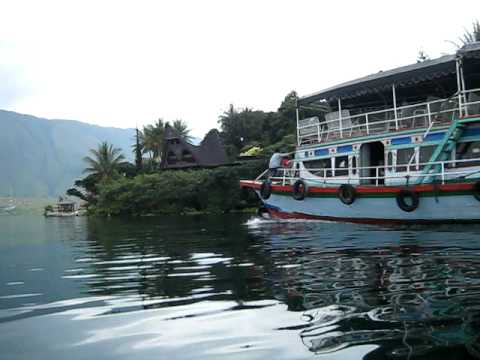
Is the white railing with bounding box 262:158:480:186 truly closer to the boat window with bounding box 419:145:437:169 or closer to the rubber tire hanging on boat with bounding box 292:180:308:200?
the boat window with bounding box 419:145:437:169

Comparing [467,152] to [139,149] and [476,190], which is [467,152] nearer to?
[476,190]

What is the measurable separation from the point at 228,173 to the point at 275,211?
2197cm

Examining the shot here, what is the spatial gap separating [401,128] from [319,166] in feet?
12.8

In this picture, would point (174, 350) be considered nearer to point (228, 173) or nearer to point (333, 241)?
point (333, 241)

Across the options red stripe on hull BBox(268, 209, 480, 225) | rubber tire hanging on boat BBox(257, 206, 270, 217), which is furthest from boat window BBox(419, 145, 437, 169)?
rubber tire hanging on boat BBox(257, 206, 270, 217)

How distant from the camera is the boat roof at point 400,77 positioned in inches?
623

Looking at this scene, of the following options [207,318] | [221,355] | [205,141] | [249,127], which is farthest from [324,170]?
[249,127]

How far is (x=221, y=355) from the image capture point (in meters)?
4.34

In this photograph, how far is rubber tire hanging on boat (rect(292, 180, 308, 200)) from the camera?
18853 millimetres

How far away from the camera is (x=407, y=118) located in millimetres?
16672

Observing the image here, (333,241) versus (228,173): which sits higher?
(228,173)

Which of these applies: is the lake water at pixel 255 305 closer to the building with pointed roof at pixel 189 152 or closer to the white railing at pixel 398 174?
the white railing at pixel 398 174

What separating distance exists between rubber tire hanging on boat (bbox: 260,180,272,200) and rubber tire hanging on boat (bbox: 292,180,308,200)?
1.67 m

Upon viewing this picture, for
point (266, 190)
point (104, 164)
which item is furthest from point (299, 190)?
point (104, 164)
